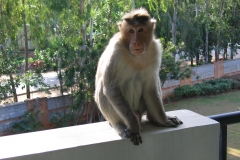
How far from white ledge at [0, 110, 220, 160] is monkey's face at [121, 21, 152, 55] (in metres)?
0.66

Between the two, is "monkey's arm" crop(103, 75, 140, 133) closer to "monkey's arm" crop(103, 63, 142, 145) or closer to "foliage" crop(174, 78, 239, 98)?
"monkey's arm" crop(103, 63, 142, 145)

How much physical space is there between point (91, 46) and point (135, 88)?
5123mm

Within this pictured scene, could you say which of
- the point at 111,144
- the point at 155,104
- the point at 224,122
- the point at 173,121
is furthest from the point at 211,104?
the point at 111,144

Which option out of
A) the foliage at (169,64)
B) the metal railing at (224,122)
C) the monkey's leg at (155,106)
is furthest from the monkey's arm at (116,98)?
the foliage at (169,64)

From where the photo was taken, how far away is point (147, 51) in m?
2.33

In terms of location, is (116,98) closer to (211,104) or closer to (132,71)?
(132,71)

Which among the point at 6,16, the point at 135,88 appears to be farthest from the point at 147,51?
the point at 6,16

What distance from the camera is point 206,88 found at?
11.3 metres

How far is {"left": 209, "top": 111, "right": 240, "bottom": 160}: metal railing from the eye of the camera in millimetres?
1539

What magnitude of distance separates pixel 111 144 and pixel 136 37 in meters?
0.98

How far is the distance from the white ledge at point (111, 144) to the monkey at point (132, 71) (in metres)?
0.53

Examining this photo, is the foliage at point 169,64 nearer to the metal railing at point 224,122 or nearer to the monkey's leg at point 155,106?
the monkey's leg at point 155,106

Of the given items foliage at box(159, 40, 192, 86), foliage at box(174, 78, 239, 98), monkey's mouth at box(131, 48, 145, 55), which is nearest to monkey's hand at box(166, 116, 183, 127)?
monkey's mouth at box(131, 48, 145, 55)

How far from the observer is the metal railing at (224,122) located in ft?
5.05
